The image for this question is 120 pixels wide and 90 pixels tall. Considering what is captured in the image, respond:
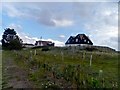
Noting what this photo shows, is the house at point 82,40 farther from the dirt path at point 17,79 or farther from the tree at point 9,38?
the dirt path at point 17,79

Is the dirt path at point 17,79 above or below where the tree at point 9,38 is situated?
below

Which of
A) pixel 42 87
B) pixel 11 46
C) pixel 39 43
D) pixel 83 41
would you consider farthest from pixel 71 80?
pixel 39 43

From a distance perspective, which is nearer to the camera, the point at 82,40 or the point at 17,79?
the point at 17,79

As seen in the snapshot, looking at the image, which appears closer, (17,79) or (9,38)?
(17,79)

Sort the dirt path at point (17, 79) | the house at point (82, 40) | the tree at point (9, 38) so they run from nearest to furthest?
the dirt path at point (17, 79)
the tree at point (9, 38)
the house at point (82, 40)

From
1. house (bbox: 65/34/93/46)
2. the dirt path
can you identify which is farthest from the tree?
the dirt path

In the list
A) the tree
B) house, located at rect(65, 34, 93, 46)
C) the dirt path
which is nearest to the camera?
the dirt path

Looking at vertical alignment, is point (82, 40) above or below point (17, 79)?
above

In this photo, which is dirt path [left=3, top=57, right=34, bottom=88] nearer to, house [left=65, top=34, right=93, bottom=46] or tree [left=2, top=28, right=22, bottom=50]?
tree [left=2, top=28, right=22, bottom=50]

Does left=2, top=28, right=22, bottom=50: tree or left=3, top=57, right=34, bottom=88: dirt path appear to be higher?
left=2, top=28, right=22, bottom=50: tree

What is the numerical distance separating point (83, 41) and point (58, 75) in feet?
322

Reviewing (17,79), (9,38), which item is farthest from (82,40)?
(17,79)

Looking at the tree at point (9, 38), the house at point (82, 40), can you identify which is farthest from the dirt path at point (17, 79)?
the house at point (82, 40)

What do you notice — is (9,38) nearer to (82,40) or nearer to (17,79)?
(82,40)
